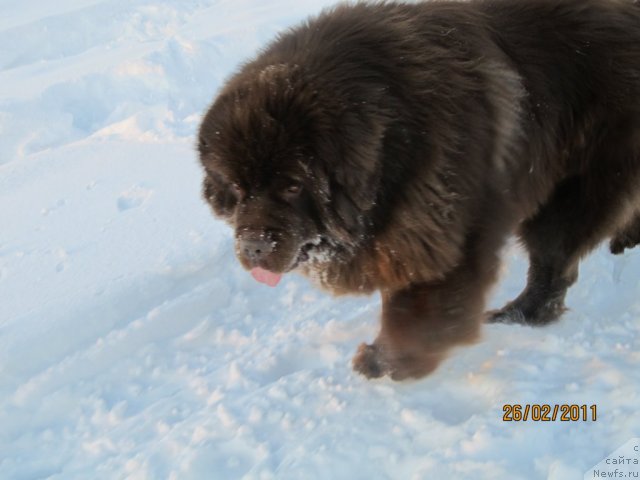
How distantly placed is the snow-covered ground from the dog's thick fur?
0.35 metres

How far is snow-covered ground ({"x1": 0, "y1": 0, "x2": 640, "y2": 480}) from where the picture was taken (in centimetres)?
240

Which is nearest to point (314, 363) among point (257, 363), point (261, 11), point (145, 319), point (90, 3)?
point (257, 363)

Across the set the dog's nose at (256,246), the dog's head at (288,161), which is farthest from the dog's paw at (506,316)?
the dog's nose at (256,246)

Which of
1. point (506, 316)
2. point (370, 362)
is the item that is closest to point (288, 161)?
point (370, 362)

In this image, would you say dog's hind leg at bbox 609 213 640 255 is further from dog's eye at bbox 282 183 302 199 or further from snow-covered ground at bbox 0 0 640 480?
dog's eye at bbox 282 183 302 199

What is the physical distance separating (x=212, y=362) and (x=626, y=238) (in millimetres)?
2354

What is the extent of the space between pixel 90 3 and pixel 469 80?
376 inches

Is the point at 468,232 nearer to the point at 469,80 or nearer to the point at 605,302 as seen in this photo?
the point at 469,80

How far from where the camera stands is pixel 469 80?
2379 millimetres

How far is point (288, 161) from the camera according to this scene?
2146 millimetres

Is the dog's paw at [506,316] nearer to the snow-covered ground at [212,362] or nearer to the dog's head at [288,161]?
the snow-covered ground at [212,362]

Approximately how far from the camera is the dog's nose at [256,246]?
225cm

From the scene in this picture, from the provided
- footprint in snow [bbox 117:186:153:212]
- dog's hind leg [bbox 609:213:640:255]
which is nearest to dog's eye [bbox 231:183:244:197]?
dog's hind leg [bbox 609:213:640:255]
